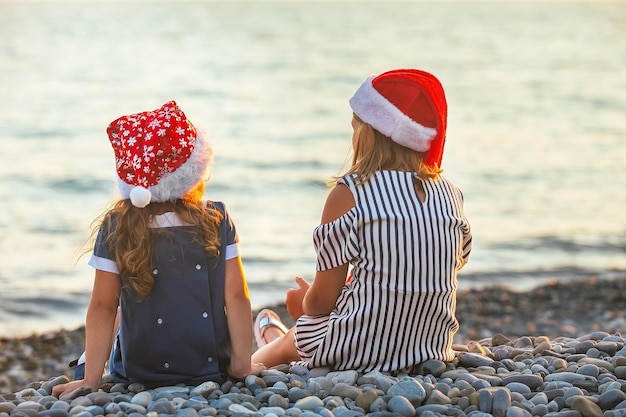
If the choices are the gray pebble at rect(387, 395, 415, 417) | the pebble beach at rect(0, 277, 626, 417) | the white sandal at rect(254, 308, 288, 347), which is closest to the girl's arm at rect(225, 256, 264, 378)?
Answer: the pebble beach at rect(0, 277, 626, 417)

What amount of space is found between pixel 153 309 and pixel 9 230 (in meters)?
8.21

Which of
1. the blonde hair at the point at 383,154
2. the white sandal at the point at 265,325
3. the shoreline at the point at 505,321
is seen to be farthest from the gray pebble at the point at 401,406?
the shoreline at the point at 505,321

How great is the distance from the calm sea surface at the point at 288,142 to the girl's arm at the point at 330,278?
907mm

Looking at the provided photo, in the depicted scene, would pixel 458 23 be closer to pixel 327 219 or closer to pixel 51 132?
pixel 51 132

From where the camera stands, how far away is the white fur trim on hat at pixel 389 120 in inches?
149

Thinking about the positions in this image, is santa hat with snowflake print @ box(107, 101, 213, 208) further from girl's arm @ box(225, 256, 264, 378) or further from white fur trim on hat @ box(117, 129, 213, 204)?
girl's arm @ box(225, 256, 264, 378)

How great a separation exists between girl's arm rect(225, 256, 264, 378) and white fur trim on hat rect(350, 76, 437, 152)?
0.82 metres

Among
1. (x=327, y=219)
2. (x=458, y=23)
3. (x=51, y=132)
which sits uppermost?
(x=458, y=23)

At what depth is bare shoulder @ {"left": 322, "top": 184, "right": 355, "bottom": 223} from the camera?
380 centimetres

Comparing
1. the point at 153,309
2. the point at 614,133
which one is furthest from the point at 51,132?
the point at 153,309

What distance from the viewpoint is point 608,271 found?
32.4 ft

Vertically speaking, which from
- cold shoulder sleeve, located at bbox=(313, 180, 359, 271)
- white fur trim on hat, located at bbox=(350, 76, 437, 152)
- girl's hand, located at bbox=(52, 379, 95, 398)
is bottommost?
girl's hand, located at bbox=(52, 379, 95, 398)

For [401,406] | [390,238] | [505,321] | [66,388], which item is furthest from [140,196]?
[505,321]

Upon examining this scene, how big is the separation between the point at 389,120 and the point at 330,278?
71 cm
